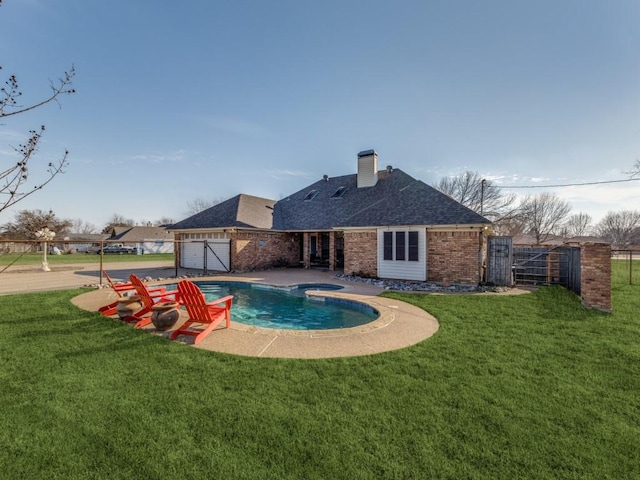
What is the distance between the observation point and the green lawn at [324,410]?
252cm

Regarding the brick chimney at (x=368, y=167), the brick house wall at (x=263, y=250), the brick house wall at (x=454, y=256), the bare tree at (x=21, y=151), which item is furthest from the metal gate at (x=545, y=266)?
the bare tree at (x=21, y=151)

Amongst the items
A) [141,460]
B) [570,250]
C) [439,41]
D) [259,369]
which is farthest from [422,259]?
[141,460]

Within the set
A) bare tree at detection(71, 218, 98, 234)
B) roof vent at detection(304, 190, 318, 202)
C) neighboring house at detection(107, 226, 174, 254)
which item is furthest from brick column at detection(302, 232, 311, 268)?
bare tree at detection(71, 218, 98, 234)

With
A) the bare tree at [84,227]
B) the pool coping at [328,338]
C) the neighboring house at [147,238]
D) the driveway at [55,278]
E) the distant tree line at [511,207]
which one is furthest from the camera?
the bare tree at [84,227]

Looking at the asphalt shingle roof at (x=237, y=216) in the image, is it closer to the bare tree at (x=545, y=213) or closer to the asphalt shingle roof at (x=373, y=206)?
the asphalt shingle roof at (x=373, y=206)

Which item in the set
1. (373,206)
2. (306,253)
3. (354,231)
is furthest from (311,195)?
(354,231)

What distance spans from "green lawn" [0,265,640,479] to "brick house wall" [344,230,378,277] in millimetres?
9060

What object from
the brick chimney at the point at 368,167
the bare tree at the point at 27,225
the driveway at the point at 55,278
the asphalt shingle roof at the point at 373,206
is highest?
the brick chimney at the point at 368,167

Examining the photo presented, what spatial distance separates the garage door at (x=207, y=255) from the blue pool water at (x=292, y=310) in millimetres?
4783

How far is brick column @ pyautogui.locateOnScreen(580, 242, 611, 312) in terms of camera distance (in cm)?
814

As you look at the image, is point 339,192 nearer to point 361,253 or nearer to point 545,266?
point 361,253

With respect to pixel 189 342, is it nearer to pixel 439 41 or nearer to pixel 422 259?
pixel 422 259

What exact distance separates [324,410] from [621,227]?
80.2m

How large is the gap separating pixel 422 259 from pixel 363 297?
4.76 metres
